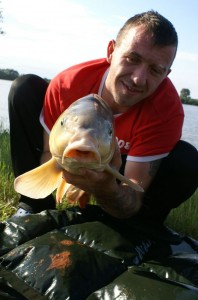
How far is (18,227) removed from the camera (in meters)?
2.33

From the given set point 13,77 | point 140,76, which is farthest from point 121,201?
point 13,77

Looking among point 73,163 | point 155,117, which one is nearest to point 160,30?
point 155,117

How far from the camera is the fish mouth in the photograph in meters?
1.42

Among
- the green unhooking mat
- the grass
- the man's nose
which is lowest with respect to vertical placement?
the grass

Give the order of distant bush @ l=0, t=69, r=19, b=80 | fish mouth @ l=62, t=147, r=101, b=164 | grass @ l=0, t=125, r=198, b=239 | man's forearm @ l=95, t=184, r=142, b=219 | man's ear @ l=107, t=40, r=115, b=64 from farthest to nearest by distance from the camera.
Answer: distant bush @ l=0, t=69, r=19, b=80 → grass @ l=0, t=125, r=198, b=239 → man's ear @ l=107, t=40, r=115, b=64 → man's forearm @ l=95, t=184, r=142, b=219 → fish mouth @ l=62, t=147, r=101, b=164

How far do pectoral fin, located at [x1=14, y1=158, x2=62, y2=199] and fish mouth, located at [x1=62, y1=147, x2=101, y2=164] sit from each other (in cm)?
39

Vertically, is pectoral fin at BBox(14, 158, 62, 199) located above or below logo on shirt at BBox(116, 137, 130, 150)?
above

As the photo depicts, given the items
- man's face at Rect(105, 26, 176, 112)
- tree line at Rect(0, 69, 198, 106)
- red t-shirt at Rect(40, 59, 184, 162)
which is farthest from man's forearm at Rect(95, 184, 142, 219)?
tree line at Rect(0, 69, 198, 106)

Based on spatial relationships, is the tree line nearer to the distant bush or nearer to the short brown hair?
the distant bush

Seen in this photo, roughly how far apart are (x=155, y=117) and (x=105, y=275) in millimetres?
971

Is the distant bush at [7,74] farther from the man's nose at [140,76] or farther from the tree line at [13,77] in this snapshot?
the man's nose at [140,76]

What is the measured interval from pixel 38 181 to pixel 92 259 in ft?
1.52

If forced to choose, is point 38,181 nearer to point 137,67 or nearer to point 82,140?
point 82,140

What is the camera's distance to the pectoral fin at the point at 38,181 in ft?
6.12
